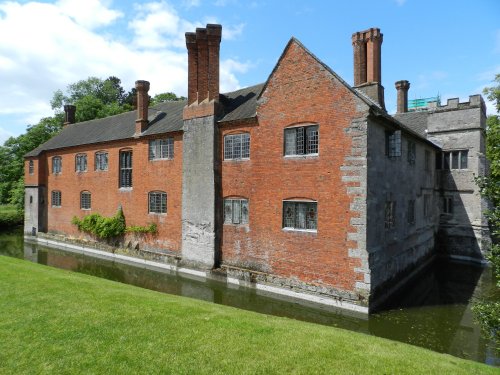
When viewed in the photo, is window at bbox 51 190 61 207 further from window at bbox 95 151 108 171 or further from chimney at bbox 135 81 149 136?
chimney at bbox 135 81 149 136

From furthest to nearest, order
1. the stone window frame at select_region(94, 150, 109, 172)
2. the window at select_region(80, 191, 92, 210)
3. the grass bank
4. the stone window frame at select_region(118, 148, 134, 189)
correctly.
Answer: the grass bank, the window at select_region(80, 191, 92, 210), the stone window frame at select_region(94, 150, 109, 172), the stone window frame at select_region(118, 148, 134, 189)

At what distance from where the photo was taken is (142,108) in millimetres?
21484

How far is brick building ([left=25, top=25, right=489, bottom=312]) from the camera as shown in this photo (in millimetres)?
12539

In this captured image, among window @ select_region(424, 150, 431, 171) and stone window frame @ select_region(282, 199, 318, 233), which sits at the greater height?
window @ select_region(424, 150, 431, 171)

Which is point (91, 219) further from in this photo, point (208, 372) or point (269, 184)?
point (208, 372)

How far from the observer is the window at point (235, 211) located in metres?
15.5

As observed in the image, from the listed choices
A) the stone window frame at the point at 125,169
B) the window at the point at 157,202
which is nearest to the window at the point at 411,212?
the window at the point at 157,202

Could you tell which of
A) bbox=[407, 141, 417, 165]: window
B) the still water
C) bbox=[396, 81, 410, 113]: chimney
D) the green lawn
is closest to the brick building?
bbox=[407, 141, 417, 165]: window

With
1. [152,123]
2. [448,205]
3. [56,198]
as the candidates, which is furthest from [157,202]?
[448,205]

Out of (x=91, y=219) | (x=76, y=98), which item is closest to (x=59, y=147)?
(x=91, y=219)

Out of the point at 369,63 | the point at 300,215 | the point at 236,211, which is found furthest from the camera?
the point at 369,63

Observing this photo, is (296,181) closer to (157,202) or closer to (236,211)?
(236,211)

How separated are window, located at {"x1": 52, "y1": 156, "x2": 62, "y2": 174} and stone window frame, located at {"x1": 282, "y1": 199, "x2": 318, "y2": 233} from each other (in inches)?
857

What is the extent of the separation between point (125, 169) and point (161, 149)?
389 centimetres
